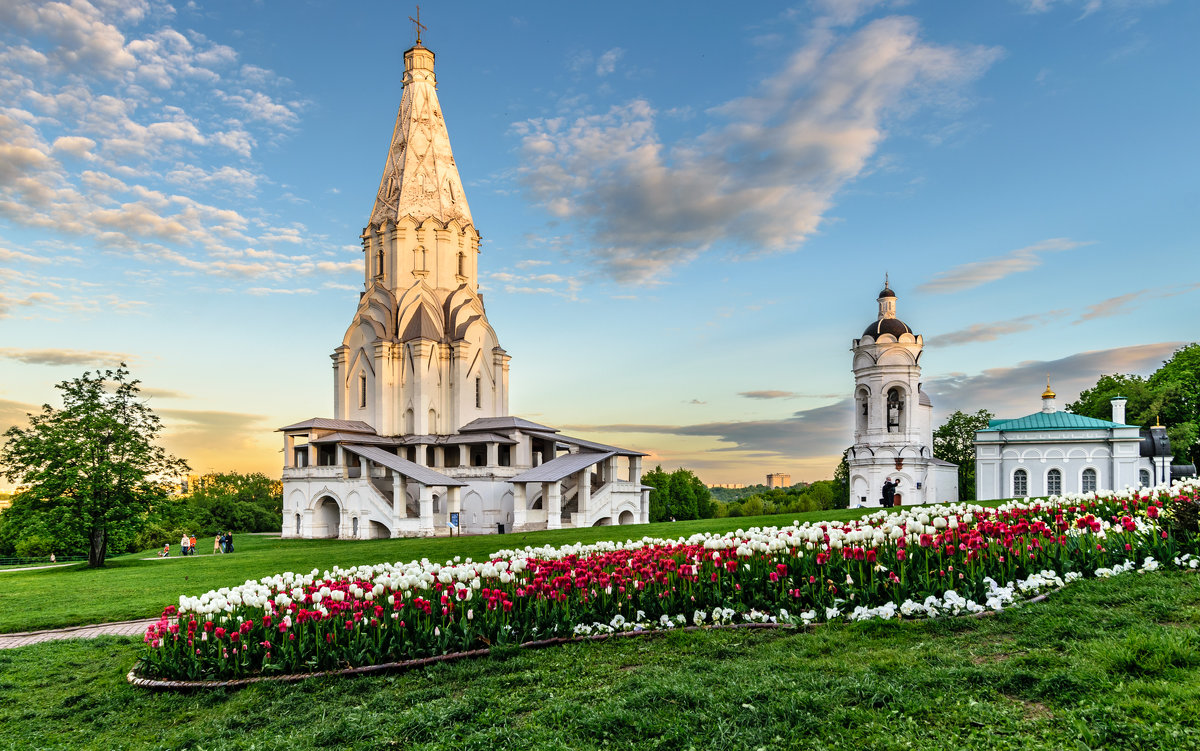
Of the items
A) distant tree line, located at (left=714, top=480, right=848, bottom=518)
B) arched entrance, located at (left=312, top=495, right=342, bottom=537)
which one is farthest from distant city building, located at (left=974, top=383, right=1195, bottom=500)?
arched entrance, located at (left=312, top=495, right=342, bottom=537)

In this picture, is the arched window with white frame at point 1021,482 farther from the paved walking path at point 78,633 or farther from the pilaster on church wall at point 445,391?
the paved walking path at point 78,633

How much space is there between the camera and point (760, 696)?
546cm

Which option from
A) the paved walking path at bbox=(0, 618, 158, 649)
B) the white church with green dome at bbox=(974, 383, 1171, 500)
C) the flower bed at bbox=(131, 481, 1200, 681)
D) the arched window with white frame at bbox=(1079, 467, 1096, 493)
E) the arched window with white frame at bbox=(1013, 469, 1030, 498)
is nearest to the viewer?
the flower bed at bbox=(131, 481, 1200, 681)

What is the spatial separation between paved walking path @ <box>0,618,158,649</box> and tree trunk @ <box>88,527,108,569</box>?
13.9m

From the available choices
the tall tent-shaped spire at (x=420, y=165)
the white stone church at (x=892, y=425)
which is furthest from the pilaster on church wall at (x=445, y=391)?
the white stone church at (x=892, y=425)

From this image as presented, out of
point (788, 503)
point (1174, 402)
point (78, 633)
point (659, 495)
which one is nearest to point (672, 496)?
point (659, 495)

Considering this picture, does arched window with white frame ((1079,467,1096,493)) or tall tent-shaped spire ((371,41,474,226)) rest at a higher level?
tall tent-shaped spire ((371,41,474,226))

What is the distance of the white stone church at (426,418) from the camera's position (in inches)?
1484

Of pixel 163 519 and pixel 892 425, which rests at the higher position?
pixel 892 425

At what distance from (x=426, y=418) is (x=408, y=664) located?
37.0 meters

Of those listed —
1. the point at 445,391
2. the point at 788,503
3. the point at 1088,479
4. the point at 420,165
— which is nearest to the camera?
the point at 1088,479

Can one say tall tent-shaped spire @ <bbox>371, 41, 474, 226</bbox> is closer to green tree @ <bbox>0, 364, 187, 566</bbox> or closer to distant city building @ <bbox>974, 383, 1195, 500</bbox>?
green tree @ <bbox>0, 364, 187, 566</bbox>

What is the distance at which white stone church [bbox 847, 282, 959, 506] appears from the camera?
146 feet

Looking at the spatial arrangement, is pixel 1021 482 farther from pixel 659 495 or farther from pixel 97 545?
pixel 97 545
